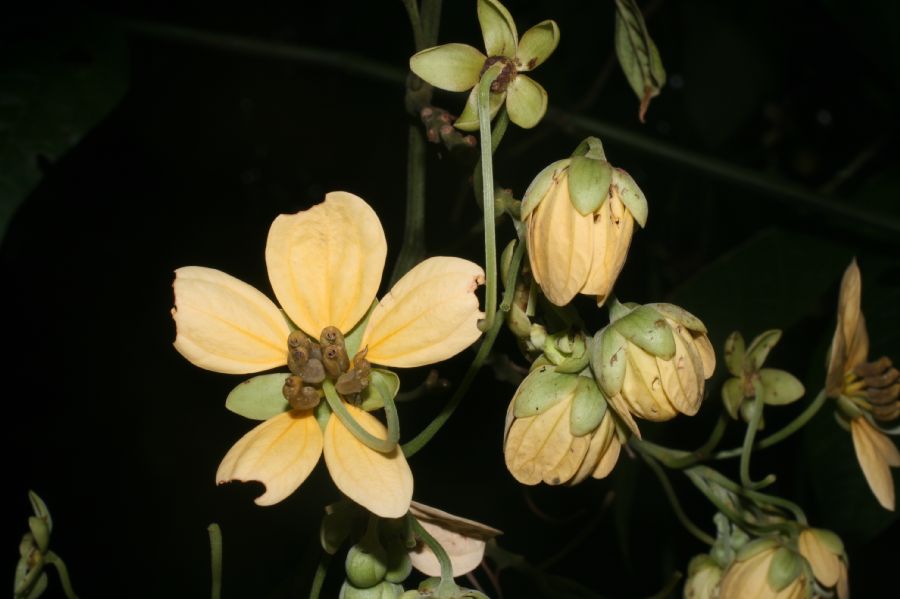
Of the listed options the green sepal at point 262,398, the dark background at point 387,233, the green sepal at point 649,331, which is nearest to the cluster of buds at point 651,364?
the green sepal at point 649,331

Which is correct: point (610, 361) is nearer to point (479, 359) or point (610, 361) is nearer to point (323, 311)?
point (479, 359)

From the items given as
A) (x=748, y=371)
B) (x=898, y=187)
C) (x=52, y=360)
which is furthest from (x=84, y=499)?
(x=898, y=187)

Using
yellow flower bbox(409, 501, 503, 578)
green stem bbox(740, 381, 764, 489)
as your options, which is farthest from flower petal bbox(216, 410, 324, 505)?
green stem bbox(740, 381, 764, 489)

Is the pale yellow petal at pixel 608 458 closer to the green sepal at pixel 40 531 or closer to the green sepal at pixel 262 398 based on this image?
the green sepal at pixel 262 398

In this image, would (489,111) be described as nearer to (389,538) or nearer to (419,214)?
(419,214)

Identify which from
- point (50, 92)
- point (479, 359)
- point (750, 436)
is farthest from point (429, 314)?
point (50, 92)

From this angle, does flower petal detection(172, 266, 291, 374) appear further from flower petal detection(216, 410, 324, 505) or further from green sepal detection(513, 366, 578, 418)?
green sepal detection(513, 366, 578, 418)
